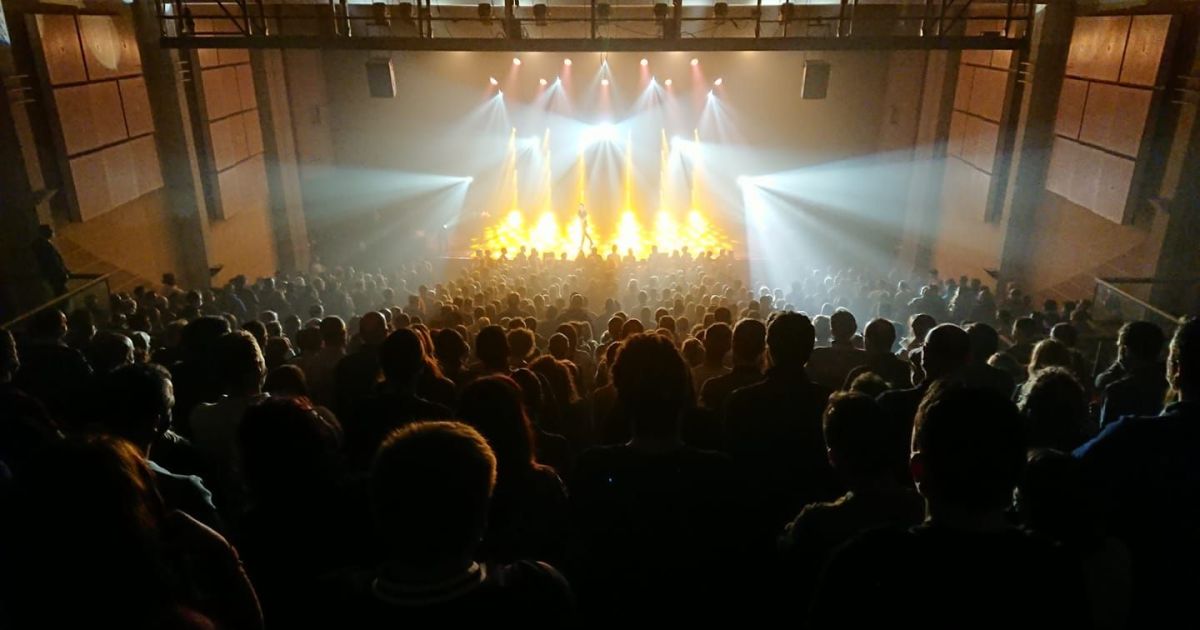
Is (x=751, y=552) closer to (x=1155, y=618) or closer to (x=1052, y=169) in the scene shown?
(x=1155, y=618)

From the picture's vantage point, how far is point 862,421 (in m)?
2.15

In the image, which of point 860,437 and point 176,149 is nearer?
point 860,437

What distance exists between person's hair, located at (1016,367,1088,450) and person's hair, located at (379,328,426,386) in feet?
7.98

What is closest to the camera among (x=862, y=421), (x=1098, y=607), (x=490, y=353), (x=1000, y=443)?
(x=1000, y=443)

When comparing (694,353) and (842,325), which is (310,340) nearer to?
(694,353)

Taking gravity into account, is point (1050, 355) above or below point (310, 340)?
above

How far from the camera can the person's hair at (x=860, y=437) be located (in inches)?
84.1

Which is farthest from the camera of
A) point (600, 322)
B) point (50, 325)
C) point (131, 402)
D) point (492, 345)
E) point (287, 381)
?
point (600, 322)

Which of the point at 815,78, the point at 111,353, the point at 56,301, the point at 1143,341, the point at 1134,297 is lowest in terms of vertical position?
the point at 1134,297

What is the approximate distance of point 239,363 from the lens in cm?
324

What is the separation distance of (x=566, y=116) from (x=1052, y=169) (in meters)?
13.2

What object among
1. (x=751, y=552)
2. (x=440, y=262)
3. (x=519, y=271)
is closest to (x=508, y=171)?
(x=440, y=262)

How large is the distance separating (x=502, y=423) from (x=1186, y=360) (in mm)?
2138

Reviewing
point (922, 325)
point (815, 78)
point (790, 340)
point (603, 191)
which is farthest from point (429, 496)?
point (603, 191)
